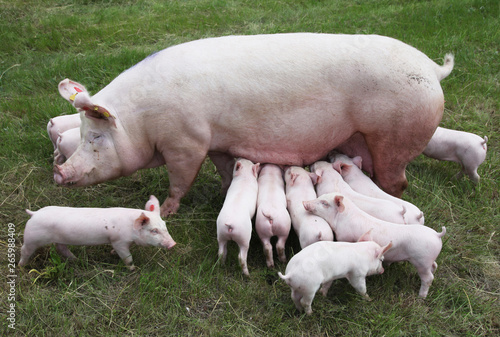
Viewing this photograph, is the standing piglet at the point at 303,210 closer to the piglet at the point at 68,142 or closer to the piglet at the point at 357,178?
the piglet at the point at 357,178

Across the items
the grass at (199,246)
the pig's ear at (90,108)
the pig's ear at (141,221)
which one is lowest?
the grass at (199,246)

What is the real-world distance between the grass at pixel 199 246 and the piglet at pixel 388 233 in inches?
8.2

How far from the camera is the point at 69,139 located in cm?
419

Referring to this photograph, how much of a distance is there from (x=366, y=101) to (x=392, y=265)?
120 cm

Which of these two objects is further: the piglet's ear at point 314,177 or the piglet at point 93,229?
the piglet's ear at point 314,177

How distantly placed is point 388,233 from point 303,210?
61 centimetres

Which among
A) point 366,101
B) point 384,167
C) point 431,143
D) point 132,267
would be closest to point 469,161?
point 431,143

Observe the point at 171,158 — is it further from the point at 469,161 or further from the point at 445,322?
the point at 469,161

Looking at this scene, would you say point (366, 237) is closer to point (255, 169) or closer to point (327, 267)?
point (327, 267)

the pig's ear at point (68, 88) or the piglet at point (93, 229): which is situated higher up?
the pig's ear at point (68, 88)

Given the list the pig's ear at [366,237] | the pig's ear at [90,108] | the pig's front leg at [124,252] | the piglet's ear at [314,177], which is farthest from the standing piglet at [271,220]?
the pig's ear at [90,108]

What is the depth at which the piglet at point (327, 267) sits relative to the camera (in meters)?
2.87

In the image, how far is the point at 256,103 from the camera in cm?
377

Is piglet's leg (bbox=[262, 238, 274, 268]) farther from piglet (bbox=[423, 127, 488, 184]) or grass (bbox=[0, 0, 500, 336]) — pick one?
piglet (bbox=[423, 127, 488, 184])
